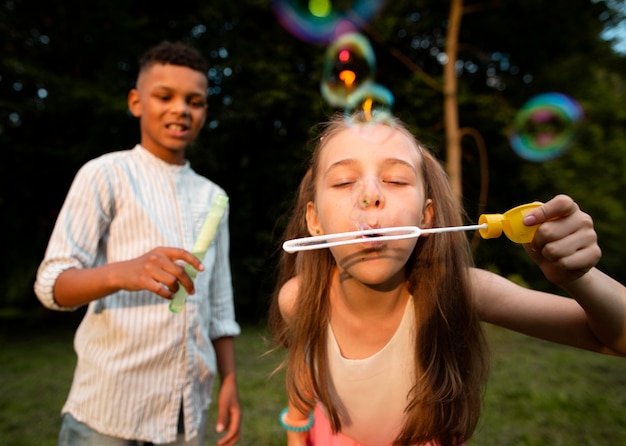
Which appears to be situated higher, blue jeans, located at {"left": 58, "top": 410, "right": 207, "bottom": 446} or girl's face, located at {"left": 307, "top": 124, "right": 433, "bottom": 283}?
girl's face, located at {"left": 307, "top": 124, "right": 433, "bottom": 283}

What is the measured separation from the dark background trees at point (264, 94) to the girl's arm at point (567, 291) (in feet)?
27.7

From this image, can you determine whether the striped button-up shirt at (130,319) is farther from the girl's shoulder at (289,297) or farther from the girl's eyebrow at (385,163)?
the girl's eyebrow at (385,163)

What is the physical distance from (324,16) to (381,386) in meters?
4.95

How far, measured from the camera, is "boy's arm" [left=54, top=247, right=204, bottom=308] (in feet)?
4.81

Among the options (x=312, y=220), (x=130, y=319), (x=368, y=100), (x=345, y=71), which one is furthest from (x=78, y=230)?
(x=345, y=71)

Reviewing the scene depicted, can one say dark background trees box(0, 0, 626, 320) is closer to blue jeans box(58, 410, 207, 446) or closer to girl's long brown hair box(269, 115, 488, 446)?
girl's long brown hair box(269, 115, 488, 446)

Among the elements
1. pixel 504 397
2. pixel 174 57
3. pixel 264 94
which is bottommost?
pixel 504 397

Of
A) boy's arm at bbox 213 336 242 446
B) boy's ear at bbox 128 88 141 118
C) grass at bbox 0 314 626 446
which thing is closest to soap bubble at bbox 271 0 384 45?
boy's ear at bbox 128 88 141 118

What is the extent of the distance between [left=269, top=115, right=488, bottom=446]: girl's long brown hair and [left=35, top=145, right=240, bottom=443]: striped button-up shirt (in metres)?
0.49

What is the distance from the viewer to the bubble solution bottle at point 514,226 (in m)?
1.07

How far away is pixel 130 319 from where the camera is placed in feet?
6.03

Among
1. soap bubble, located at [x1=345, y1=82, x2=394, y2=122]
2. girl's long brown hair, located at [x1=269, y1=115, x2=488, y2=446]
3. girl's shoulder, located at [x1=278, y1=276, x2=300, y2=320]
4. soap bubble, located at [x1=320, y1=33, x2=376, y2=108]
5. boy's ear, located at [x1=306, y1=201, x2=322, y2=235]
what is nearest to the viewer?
girl's long brown hair, located at [x1=269, y1=115, x2=488, y2=446]

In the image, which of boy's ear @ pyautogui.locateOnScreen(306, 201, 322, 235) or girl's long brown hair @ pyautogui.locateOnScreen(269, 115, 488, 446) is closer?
girl's long brown hair @ pyautogui.locateOnScreen(269, 115, 488, 446)

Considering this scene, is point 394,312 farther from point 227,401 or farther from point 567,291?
point 227,401
